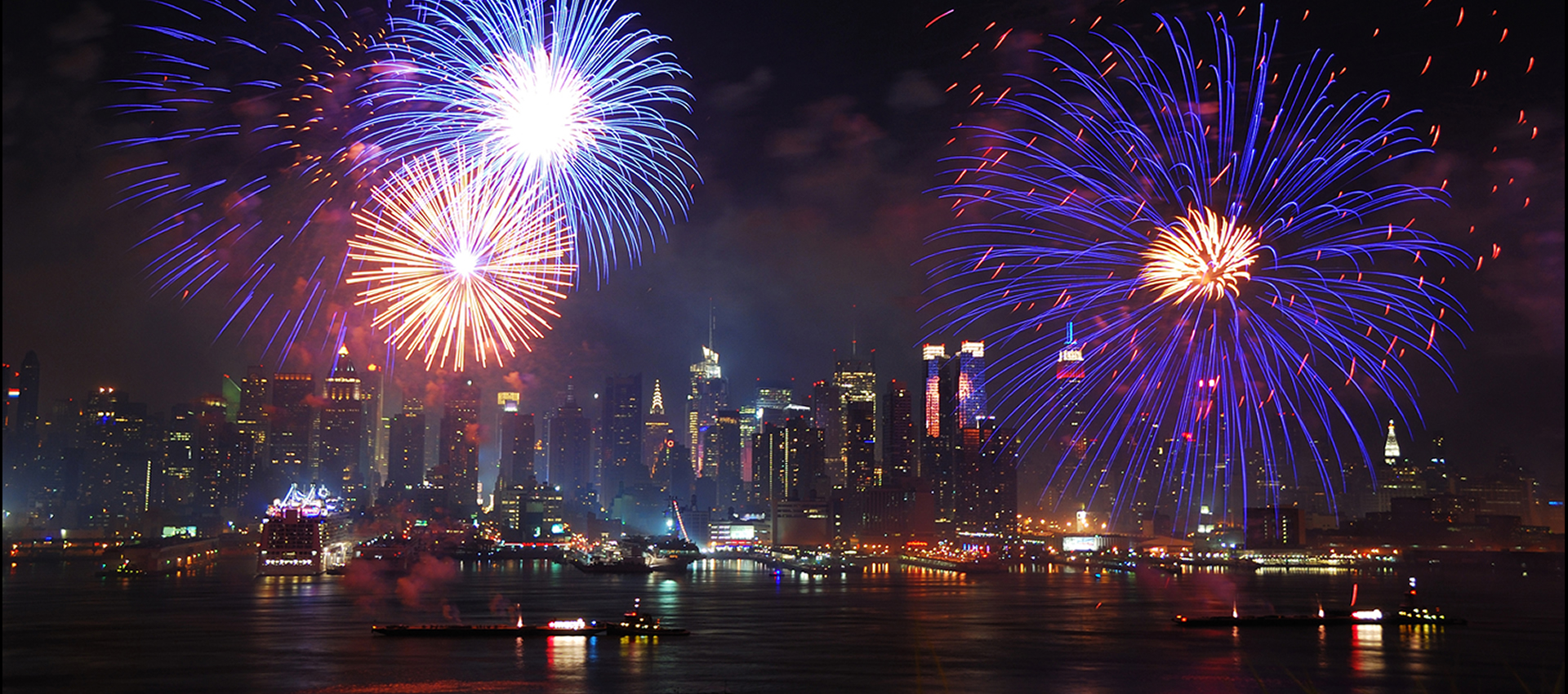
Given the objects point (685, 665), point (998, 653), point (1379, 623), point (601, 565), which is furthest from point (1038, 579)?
point (685, 665)

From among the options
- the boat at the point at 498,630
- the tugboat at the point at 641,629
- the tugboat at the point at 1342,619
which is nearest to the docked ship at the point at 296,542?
the boat at the point at 498,630

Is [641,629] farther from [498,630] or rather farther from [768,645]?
[498,630]

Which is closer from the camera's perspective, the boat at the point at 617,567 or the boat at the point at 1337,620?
the boat at the point at 1337,620

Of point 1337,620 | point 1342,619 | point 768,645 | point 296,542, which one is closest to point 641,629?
point 768,645

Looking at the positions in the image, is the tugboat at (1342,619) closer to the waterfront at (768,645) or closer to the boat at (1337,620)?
the boat at (1337,620)

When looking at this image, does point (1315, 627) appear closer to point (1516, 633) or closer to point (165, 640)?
point (1516, 633)

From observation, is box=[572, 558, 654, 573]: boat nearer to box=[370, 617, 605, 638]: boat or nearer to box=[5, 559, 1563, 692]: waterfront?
box=[5, 559, 1563, 692]: waterfront

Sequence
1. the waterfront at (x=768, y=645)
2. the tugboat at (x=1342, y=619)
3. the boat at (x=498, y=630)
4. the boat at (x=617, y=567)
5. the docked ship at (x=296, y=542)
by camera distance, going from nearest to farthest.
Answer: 1. the waterfront at (x=768, y=645)
2. the boat at (x=498, y=630)
3. the tugboat at (x=1342, y=619)
4. the docked ship at (x=296, y=542)
5. the boat at (x=617, y=567)

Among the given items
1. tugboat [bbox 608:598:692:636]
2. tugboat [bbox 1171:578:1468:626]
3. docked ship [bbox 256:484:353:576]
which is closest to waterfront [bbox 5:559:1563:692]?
tugboat [bbox 1171:578:1468:626]
